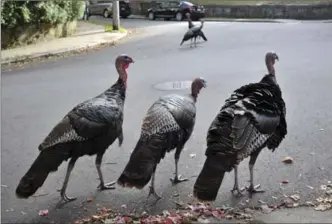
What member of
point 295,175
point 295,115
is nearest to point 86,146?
point 295,175

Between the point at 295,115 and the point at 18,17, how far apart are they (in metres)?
11.6

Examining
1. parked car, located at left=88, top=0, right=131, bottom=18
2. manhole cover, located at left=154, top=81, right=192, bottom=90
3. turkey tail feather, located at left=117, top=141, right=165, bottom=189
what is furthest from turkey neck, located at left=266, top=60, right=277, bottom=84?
parked car, located at left=88, top=0, right=131, bottom=18

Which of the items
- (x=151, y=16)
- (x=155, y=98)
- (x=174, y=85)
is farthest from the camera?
(x=151, y=16)

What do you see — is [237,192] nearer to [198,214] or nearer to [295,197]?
[295,197]

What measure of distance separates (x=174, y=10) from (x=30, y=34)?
14.3 meters

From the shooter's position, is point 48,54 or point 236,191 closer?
point 236,191

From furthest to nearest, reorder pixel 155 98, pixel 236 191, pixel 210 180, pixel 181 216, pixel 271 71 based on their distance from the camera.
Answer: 1. pixel 155 98
2. pixel 271 71
3. pixel 236 191
4. pixel 181 216
5. pixel 210 180

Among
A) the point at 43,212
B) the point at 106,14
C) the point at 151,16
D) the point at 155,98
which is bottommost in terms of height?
the point at 43,212

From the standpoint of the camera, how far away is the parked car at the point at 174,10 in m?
30.8

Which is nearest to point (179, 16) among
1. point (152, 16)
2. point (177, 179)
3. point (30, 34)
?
point (152, 16)

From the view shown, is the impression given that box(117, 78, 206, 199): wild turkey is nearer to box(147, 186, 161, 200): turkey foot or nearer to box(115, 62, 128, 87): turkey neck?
box(147, 186, 161, 200): turkey foot

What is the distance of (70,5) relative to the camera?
794 inches

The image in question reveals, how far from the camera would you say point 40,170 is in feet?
16.2

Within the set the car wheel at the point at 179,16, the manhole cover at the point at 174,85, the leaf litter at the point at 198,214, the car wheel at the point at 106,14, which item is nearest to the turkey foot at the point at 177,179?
the leaf litter at the point at 198,214
